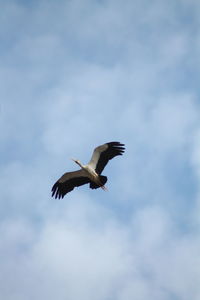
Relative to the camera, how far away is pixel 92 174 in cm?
3075

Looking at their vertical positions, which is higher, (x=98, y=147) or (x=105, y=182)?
(x=98, y=147)

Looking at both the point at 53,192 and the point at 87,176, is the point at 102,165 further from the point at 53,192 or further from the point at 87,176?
the point at 53,192

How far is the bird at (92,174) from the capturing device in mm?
30484

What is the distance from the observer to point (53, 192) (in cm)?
3219

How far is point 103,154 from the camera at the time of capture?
30.9 m

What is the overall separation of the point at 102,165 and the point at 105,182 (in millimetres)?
1294

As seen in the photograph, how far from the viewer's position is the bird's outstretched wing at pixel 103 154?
30375 mm

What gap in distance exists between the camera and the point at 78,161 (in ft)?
105

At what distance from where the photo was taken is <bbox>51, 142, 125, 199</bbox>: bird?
30.5 metres

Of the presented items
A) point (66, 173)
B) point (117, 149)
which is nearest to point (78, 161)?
point (66, 173)

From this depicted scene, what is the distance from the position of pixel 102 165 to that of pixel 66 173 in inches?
98.6

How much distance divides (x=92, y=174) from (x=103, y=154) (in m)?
1.49

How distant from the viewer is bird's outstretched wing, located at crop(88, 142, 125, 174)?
1196 inches

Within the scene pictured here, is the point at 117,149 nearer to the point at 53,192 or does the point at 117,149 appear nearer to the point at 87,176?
the point at 87,176
